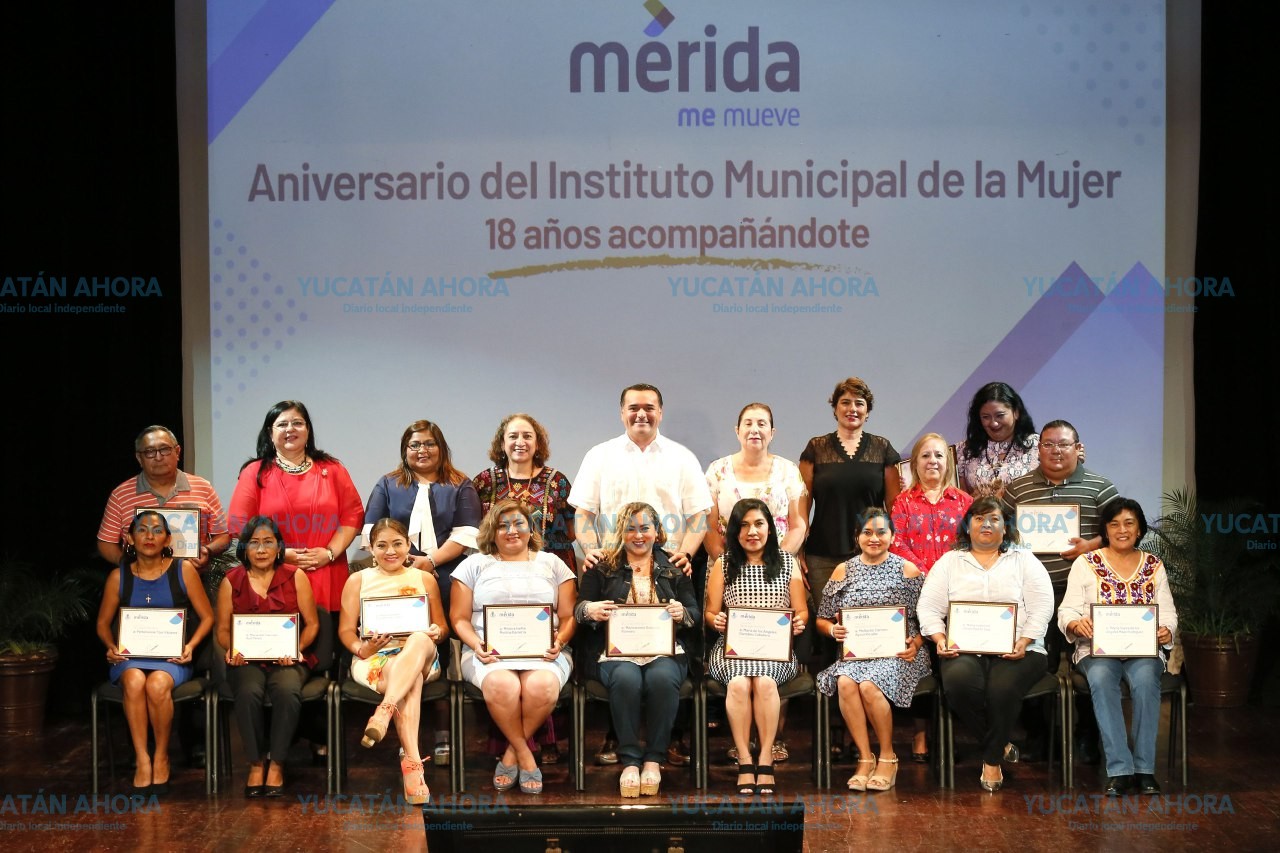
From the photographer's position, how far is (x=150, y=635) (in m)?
5.08

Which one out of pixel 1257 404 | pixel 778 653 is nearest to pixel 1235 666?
pixel 1257 404

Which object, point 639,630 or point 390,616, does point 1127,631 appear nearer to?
point 639,630

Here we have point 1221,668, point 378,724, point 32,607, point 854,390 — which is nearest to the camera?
point 378,724

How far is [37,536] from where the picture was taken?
21.0 ft

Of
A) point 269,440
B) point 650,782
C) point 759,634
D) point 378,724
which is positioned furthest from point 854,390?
point 269,440

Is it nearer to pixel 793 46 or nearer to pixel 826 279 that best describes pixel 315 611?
pixel 826 279

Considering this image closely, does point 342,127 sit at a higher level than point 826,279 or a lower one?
higher

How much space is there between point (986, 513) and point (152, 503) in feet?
11.5

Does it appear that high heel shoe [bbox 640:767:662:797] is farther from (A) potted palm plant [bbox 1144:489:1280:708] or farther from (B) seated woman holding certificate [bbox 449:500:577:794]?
(A) potted palm plant [bbox 1144:489:1280:708]

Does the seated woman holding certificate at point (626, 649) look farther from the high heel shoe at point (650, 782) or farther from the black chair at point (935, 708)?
the black chair at point (935, 708)

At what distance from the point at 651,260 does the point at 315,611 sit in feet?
8.06

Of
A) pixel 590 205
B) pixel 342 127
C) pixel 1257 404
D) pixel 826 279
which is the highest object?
pixel 342 127

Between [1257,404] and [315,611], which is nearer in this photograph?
[315,611]

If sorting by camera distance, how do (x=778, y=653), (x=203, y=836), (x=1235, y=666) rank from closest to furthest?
(x=203, y=836) < (x=778, y=653) < (x=1235, y=666)
